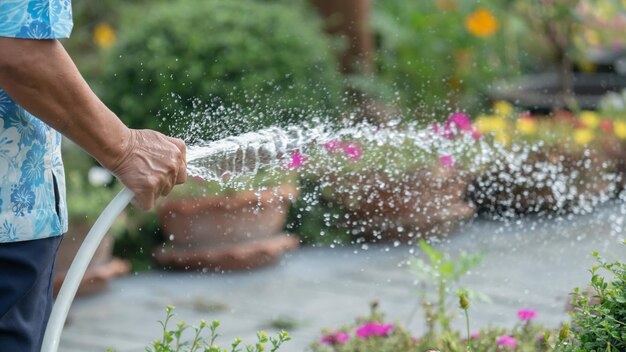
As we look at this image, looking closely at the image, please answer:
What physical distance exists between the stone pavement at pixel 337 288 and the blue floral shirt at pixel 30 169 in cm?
175

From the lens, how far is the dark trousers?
1.77 metres

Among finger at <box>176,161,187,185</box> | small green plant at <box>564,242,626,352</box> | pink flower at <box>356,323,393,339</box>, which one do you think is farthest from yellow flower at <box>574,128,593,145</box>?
finger at <box>176,161,187,185</box>

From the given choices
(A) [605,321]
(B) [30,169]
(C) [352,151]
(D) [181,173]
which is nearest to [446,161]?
(C) [352,151]

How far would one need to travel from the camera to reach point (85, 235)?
4.48m

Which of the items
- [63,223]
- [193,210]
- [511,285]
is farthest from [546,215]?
[63,223]

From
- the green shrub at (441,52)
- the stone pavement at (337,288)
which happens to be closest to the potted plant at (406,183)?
the stone pavement at (337,288)

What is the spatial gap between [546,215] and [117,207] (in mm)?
4379

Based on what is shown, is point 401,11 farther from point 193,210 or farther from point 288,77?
point 193,210

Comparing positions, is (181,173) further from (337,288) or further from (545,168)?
(545,168)

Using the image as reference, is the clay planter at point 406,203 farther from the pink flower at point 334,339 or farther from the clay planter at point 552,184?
the pink flower at point 334,339

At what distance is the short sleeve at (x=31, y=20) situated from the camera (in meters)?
1.60

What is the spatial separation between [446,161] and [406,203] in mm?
407

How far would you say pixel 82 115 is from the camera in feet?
5.43

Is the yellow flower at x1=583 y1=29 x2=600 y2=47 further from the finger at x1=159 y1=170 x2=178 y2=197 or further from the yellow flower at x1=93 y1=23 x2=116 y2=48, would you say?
the finger at x1=159 y1=170 x2=178 y2=197
